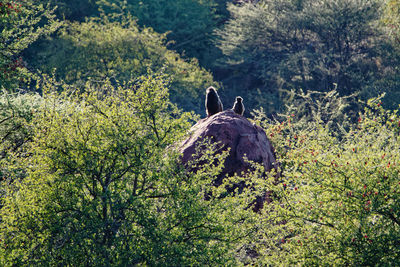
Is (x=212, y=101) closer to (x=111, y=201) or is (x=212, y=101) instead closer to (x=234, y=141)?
(x=234, y=141)

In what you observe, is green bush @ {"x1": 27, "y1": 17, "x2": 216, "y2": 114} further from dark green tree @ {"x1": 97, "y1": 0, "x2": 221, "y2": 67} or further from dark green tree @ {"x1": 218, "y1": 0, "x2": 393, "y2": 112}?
dark green tree @ {"x1": 97, "y1": 0, "x2": 221, "y2": 67}

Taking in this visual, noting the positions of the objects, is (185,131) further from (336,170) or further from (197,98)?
(197,98)

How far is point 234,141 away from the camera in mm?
13523

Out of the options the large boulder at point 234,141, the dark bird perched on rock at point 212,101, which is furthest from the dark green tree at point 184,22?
the large boulder at point 234,141

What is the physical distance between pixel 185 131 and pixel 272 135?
21.7 feet

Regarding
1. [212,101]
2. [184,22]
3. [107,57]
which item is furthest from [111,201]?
[184,22]

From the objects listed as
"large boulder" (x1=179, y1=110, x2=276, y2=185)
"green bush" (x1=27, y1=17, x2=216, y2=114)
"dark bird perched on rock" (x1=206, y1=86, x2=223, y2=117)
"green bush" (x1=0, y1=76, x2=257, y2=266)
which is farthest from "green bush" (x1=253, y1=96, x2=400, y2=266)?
"green bush" (x1=27, y1=17, x2=216, y2=114)

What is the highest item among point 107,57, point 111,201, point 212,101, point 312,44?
point 111,201

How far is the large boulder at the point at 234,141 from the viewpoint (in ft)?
43.6

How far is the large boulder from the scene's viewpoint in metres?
13.3

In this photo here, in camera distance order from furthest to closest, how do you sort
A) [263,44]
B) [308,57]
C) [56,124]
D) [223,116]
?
[263,44] < [308,57] < [223,116] < [56,124]

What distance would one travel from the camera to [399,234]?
7938mm

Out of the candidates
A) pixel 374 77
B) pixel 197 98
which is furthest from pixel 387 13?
pixel 197 98

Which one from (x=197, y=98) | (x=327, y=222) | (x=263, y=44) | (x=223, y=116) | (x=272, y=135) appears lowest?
(x=197, y=98)
